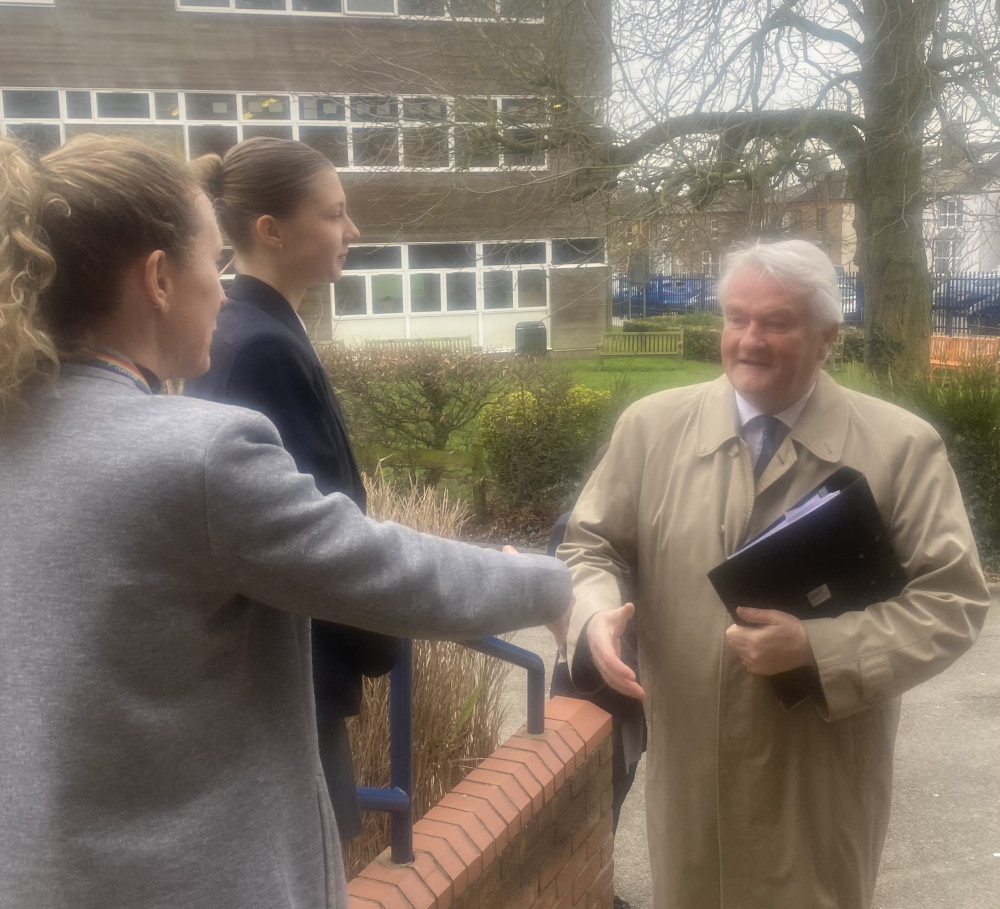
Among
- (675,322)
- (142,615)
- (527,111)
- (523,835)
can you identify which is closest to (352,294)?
(675,322)

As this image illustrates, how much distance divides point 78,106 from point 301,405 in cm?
2745

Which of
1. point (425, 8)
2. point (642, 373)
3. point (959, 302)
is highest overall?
point (425, 8)

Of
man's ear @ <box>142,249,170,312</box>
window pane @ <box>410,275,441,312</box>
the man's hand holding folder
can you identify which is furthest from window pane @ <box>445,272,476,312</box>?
man's ear @ <box>142,249,170,312</box>

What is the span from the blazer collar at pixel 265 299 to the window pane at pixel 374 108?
984 centimetres

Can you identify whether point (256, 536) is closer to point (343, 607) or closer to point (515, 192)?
point (343, 607)

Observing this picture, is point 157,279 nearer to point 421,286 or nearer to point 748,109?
point 748,109

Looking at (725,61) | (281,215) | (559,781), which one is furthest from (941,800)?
(725,61)

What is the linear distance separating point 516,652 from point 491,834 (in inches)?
16.5

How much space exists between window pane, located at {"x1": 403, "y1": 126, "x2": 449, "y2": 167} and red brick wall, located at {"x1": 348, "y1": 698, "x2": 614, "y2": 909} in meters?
8.82

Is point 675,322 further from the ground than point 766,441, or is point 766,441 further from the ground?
point 675,322

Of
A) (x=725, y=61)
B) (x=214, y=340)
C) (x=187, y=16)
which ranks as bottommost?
(x=214, y=340)

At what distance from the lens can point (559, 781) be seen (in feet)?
8.70

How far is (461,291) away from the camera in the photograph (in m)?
30.2

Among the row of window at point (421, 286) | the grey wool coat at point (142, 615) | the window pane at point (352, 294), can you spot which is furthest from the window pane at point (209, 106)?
the grey wool coat at point (142, 615)
